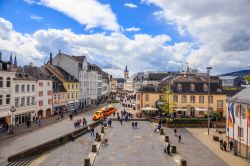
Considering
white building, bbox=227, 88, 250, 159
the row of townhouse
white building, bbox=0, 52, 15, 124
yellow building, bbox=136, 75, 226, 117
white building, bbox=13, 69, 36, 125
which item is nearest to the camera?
white building, bbox=227, 88, 250, 159

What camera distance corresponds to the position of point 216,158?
1265 inches

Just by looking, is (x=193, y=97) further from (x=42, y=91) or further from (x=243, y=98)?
(x=42, y=91)

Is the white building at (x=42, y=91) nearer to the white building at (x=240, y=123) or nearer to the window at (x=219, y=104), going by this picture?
the window at (x=219, y=104)

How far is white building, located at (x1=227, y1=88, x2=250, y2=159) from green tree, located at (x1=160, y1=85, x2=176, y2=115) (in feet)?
80.3

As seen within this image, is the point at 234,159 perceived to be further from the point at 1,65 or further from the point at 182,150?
the point at 1,65

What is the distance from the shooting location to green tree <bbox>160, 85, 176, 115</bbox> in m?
63.8

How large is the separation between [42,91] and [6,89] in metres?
15.1

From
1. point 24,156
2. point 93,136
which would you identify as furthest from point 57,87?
point 24,156

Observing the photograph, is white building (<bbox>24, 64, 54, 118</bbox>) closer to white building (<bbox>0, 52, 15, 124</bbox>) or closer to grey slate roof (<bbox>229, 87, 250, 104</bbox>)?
white building (<bbox>0, 52, 15, 124</bbox>)

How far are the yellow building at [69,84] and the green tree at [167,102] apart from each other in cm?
2472

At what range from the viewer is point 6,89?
156 feet

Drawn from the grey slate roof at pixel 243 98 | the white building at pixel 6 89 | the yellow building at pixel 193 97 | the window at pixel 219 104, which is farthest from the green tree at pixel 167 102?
the white building at pixel 6 89

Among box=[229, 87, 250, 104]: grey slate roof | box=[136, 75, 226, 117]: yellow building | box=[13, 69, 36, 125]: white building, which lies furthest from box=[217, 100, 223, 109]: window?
box=[13, 69, 36, 125]: white building

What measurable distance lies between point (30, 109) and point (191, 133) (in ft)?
100
